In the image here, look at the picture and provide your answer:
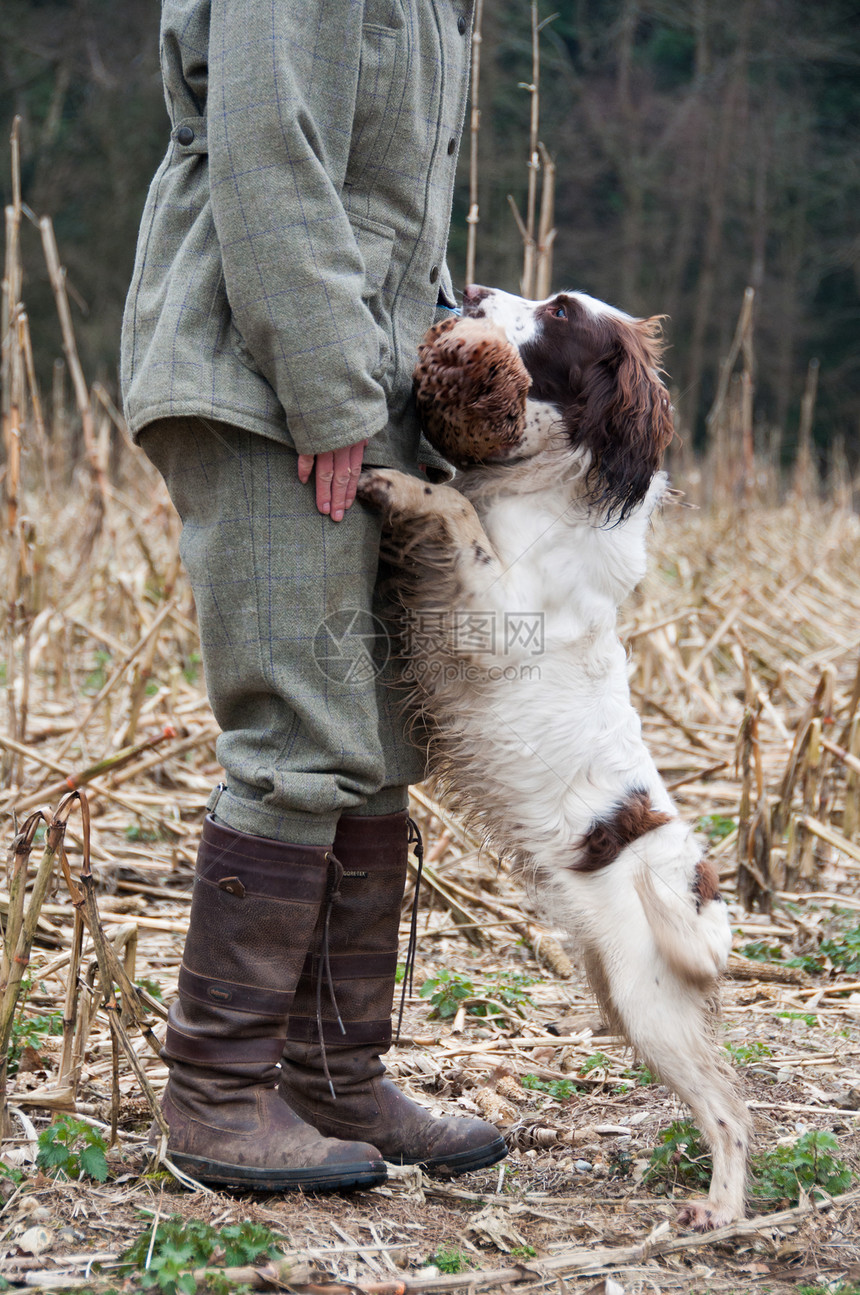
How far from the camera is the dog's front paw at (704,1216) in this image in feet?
5.99

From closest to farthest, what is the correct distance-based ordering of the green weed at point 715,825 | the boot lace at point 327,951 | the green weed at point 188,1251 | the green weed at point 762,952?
the green weed at point 188,1251
the boot lace at point 327,951
the green weed at point 762,952
the green weed at point 715,825

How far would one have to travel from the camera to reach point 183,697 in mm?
4336

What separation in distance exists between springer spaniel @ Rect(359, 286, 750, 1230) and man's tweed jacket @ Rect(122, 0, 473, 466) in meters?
0.23

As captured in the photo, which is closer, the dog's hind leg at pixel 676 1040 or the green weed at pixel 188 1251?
the green weed at pixel 188 1251

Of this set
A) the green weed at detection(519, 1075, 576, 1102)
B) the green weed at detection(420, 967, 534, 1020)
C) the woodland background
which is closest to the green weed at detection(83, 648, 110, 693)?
the green weed at detection(420, 967, 534, 1020)

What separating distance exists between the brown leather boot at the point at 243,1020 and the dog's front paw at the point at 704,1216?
1.66ft

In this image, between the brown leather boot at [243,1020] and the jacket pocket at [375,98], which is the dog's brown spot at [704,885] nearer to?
the brown leather boot at [243,1020]

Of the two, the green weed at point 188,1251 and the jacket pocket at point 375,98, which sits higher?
the jacket pocket at point 375,98

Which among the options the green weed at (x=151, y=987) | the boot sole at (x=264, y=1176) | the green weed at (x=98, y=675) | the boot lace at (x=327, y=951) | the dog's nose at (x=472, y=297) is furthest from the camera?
the green weed at (x=98, y=675)

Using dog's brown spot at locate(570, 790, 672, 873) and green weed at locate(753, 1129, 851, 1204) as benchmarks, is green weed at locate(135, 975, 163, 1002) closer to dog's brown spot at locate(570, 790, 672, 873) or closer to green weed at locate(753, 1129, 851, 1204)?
dog's brown spot at locate(570, 790, 672, 873)

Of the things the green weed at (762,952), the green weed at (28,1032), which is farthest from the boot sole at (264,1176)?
the green weed at (762,952)

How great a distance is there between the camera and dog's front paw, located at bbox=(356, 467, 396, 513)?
1.77 m

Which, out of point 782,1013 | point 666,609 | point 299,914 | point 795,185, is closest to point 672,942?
point 299,914

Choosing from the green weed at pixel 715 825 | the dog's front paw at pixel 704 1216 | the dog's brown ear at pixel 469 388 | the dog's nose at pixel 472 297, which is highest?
the dog's nose at pixel 472 297
